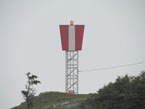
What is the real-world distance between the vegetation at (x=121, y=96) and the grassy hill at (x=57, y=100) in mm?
1980

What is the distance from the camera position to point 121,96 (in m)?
25.7

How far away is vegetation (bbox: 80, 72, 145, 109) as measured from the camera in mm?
24572

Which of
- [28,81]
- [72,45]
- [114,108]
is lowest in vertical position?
[114,108]

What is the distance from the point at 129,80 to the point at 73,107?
528cm

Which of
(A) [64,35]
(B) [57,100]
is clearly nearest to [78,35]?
(A) [64,35]

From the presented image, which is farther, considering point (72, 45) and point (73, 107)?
point (72, 45)

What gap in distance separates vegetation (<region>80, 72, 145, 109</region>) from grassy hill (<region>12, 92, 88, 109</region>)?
198 cm

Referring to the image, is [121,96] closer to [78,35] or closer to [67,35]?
[78,35]

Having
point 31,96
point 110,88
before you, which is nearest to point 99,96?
point 110,88

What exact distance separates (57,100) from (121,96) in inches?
348

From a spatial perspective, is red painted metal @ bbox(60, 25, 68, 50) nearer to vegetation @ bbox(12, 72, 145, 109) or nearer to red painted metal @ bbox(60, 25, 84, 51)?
red painted metal @ bbox(60, 25, 84, 51)

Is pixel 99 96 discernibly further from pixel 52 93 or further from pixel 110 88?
pixel 52 93

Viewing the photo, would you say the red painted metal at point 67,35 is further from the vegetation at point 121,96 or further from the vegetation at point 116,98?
the vegetation at point 121,96

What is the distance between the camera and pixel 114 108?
25.9m
